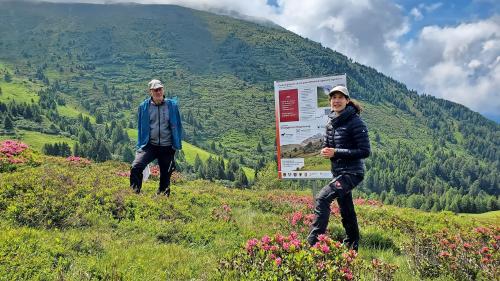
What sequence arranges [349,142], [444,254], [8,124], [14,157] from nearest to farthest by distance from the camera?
[444,254] → [349,142] → [14,157] → [8,124]

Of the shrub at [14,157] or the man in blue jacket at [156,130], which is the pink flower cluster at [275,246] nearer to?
the man in blue jacket at [156,130]

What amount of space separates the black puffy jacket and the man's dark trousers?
490cm

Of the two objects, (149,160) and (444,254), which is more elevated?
(149,160)

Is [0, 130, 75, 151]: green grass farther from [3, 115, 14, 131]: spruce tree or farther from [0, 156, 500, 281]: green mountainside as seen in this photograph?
[0, 156, 500, 281]: green mountainside

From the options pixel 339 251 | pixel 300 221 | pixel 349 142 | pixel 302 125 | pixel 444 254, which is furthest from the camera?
pixel 302 125

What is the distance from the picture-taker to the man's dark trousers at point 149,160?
998cm

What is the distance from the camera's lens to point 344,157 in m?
6.62

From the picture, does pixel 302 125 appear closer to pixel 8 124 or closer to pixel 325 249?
pixel 325 249

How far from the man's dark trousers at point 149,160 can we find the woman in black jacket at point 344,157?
484 cm

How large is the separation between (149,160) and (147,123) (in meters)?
0.92

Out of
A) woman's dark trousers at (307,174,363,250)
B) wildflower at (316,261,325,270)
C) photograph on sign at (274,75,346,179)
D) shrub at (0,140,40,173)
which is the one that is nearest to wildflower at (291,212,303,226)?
photograph on sign at (274,75,346,179)

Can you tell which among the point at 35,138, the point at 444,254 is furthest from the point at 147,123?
the point at 35,138

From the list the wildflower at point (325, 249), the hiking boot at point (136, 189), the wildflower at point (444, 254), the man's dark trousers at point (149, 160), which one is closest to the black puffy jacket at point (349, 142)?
the wildflower at point (444, 254)

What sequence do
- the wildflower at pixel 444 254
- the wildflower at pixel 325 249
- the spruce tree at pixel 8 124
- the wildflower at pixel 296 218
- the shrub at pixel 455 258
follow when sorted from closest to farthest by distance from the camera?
1. the wildflower at pixel 325 249
2. the shrub at pixel 455 258
3. the wildflower at pixel 444 254
4. the wildflower at pixel 296 218
5. the spruce tree at pixel 8 124
